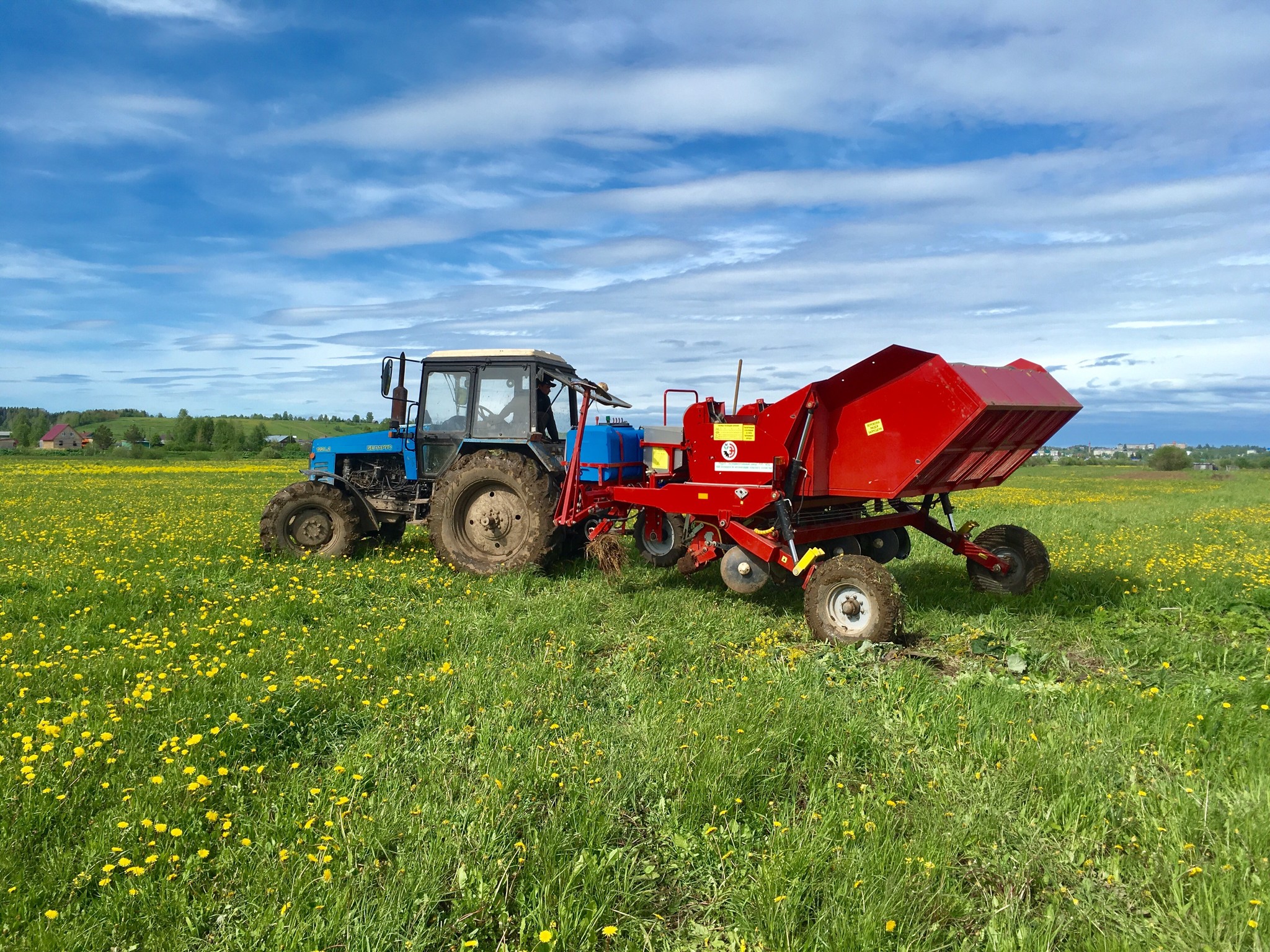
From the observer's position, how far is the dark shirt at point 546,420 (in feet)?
30.2

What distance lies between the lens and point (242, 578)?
27.6ft

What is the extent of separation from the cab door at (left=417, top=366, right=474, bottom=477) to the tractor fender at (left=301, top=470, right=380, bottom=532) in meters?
0.88

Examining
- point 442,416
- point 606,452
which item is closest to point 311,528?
point 442,416

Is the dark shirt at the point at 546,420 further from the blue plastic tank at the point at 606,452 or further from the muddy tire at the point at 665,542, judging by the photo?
the muddy tire at the point at 665,542

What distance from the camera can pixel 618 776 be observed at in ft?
12.5

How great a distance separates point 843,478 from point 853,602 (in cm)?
110

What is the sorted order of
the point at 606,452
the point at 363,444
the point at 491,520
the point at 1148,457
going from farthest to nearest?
the point at 1148,457 < the point at 363,444 < the point at 491,520 < the point at 606,452

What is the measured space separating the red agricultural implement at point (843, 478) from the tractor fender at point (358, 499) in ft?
9.64

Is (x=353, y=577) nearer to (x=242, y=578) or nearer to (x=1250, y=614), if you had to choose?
(x=242, y=578)

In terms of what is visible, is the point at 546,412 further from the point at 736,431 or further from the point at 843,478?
the point at 843,478

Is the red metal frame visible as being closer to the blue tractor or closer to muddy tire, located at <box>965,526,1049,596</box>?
muddy tire, located at <box>965,526,1049,596</box>

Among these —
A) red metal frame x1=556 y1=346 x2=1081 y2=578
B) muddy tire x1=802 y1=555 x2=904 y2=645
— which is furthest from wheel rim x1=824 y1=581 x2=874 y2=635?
red metal frame x1=556 y1=346 x2=1081 y2=578

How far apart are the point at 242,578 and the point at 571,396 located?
4.04 metres

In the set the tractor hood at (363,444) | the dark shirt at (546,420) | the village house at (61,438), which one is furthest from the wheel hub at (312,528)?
the village house at (61,438)
